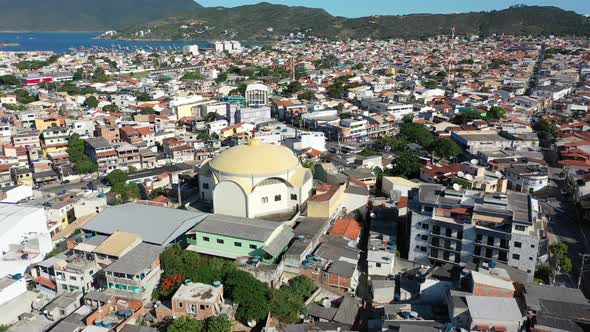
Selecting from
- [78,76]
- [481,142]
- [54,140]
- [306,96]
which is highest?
[78,76]

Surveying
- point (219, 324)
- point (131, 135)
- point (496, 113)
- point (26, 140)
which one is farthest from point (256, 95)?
point (219, 324)

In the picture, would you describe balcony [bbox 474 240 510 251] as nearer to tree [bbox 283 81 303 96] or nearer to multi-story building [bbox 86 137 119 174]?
multi-story building [bbox 86 137 119 174]

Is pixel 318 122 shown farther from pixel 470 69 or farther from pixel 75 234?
pixel 470 69

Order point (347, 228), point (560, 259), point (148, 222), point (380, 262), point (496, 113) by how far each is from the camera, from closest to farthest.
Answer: point (560, 259)
point (380, 262)
point (148, 222)
point (347, 228)
point (496, 113)

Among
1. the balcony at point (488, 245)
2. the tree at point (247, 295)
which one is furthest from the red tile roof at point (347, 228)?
the tree at point (247, 295)

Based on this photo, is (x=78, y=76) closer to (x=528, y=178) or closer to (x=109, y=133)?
(x=109, y=133)

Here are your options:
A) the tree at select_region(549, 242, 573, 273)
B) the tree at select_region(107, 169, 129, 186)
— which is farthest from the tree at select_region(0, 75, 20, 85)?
the tree at select_region(549, 242, 573, 273)
